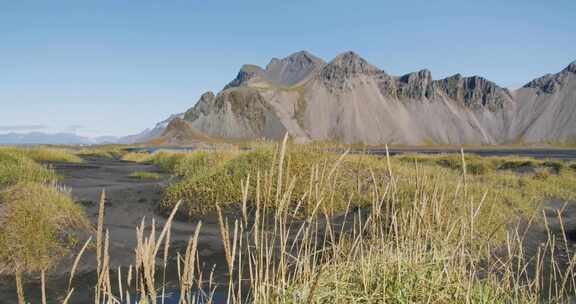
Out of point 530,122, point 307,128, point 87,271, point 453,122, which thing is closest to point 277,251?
point 87,271

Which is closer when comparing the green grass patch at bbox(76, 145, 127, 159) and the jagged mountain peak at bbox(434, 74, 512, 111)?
the green grass patch at bbox(76, 145, 127, 159)

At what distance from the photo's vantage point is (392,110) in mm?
151625

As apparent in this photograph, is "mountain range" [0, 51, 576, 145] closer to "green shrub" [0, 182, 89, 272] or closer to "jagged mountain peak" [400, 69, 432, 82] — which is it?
"jagged mountain peak" [400, 69, 432, 82]

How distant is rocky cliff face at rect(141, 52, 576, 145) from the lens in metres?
145

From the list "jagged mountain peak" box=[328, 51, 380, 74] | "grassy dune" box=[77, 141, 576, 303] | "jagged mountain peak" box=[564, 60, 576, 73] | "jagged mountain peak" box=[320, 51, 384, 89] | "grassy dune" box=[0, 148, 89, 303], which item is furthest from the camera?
"jagged mountain peak" box=[564, 60, 576, 73]

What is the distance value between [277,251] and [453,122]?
534ft

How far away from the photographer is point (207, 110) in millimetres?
170250

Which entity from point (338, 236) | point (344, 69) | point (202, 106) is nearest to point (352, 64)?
point (344, 69)

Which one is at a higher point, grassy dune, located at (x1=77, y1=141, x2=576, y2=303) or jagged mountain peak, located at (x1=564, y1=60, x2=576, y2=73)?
jagged mountain peak, located at (x1=564, y1=60, x2=576, y2=73)

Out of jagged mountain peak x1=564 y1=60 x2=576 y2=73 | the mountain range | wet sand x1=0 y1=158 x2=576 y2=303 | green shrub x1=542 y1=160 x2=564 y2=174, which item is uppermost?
jagged mountain peak x1=564 y1=60 x2=576 y2=73

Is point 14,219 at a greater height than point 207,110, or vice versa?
point 207,110

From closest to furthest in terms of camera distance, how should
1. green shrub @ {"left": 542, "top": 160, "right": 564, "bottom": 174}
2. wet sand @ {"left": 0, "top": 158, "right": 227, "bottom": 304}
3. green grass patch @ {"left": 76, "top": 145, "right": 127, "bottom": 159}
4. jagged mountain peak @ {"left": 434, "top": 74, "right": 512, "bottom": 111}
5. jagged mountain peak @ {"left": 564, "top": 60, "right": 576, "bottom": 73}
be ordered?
wet sand @ {"left": 0, "top": 158, "right": 227, "bottom": 304}
green shrub @ {"left": 542, "top": 160, "right": 564, "bottom": 174}
green grass patch @ {"left": 76, "top": 145, "right": 127, "bottom": 159}
jagged mountain peak @ {"left": 564, "top": 60, "right": 576, "bottom": 73}
jagged mountain peak @ {"left": 434, "top": 74, "right": 512, "bottom": 111}

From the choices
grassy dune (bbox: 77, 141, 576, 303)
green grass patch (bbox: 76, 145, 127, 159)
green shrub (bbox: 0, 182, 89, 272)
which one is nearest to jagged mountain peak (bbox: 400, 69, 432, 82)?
green grass patch (bbox: 76, 145, 127, 159)

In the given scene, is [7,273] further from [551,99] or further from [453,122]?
[551,99]
